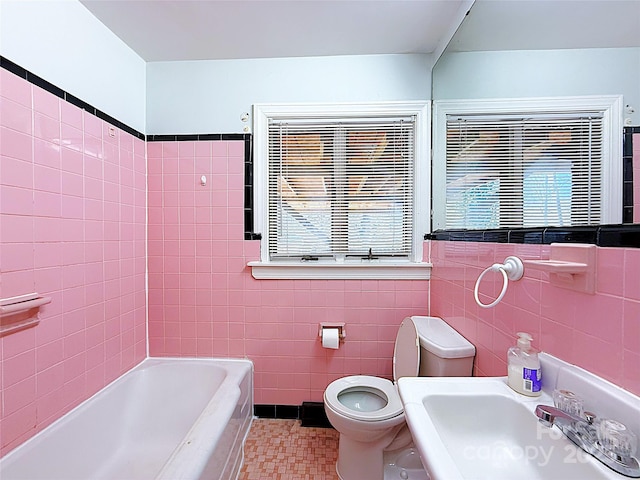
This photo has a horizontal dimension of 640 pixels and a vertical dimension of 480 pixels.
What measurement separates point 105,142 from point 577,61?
2.06m

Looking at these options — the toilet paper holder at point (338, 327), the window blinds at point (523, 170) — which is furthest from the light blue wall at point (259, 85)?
the toilet paper holder at point (338, 327)

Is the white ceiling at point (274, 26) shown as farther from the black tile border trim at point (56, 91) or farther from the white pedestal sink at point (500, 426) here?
the white pedestal sink at point (500, 426)

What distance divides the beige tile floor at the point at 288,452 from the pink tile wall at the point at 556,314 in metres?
0.96

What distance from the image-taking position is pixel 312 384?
1.83 meters

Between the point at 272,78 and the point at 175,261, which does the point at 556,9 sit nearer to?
the point at 272,78

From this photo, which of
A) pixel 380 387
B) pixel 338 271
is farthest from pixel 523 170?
pixel 380 387

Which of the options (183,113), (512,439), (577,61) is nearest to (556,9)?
(577,61)

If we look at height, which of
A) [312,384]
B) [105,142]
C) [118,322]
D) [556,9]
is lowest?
[312,384]

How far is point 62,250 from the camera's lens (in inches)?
49.7

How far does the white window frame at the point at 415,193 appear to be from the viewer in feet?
5.86

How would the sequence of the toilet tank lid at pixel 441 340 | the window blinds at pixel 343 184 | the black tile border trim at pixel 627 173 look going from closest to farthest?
the black tile border trim at pixel 627 173 < the toilet tank lid at pixel 441 340 < the window blinds at pixel 343 184

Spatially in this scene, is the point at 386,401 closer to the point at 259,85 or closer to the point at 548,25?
the point at 548,25

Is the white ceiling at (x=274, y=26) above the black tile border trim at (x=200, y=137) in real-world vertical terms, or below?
above

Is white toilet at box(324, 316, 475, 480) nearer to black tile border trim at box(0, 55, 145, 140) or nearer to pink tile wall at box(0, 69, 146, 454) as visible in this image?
pink tile wall at box(0, 69, 146, 454)
